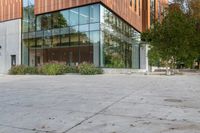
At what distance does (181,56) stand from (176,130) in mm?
23566

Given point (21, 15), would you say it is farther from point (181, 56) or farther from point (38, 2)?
point (181, 56)

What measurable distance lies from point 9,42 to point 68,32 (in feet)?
32.0

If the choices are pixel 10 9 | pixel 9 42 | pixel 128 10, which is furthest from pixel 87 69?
pixel 10 9

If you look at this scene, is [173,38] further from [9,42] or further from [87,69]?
[9,42]

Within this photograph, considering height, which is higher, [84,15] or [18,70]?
[84,15]

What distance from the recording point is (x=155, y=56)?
1150 inches

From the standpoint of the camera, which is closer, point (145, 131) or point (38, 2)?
point (145, 131)

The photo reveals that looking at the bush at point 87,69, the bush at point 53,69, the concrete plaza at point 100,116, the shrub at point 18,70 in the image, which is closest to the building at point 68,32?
the bush at point 87,69

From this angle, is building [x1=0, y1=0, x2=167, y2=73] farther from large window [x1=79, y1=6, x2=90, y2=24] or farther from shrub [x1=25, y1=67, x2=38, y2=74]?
shrub [x1=25, y1=67, x2=38, y2=74]

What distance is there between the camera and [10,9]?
3581cm

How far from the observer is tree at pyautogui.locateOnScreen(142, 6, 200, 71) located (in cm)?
2738

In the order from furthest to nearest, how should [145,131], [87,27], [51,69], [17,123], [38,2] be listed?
[38,2]
[87,27]
[51,69]
[17,123]
[145,131]

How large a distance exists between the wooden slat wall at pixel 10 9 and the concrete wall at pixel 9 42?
1.99 ft

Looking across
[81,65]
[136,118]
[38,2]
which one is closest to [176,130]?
[136,118]
